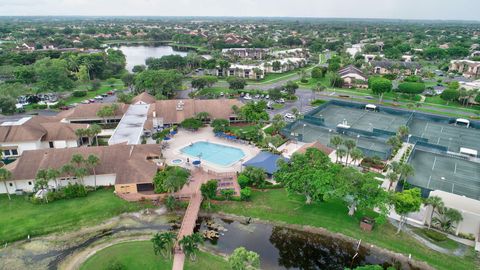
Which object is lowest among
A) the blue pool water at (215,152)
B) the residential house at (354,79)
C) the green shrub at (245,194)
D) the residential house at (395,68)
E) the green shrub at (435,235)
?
the green shrub at (435,235)

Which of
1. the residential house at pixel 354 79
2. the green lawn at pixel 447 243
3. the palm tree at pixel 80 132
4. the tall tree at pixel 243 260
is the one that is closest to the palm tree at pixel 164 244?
the tall tree at pixel 243 260

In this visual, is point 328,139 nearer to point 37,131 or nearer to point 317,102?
point 317,102

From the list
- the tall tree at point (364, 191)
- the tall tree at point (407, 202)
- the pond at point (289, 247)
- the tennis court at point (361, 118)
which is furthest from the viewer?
the tennis court at point (361, 118)

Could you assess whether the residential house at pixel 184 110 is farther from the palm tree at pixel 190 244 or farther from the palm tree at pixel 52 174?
the palm tree at pixel 190 244

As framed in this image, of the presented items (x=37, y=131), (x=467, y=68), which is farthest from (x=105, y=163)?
(x=467, y=68)

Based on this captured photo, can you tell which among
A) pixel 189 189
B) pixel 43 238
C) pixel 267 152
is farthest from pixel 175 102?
pixel 43 238

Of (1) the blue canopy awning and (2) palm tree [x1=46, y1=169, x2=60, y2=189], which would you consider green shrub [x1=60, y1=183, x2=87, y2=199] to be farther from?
(1) the blue canopy awning
